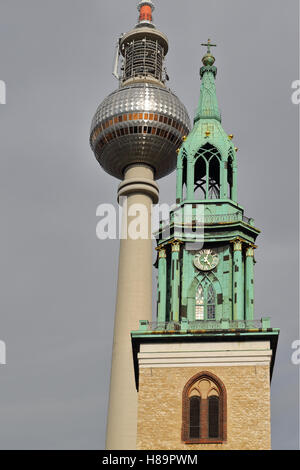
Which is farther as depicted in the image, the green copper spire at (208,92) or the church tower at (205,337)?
the green copper spire at (208,92)

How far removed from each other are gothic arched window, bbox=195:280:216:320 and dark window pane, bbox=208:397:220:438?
21.6ft

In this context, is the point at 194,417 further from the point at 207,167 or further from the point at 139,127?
the point at 139,127

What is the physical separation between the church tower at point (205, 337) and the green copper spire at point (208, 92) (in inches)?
125

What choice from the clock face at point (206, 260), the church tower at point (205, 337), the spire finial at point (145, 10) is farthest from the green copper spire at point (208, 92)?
the spire finial at point (145, 10)

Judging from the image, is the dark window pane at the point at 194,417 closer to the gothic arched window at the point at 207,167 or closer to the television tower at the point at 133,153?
the gothic arched window at the point at 207,167

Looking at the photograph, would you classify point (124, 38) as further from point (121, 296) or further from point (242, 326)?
point (242, 326)

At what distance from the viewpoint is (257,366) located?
169ft

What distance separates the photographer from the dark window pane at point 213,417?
50.1 meters

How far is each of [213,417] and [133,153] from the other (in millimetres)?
58699

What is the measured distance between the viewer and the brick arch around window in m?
49.8

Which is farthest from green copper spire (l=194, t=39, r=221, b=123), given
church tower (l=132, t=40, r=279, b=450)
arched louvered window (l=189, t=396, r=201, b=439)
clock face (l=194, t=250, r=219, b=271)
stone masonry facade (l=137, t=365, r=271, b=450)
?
arched louvered window (l=189, t=396, r=201, b=439)

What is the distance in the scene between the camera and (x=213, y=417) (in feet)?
165

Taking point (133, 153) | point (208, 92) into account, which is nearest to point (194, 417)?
point (208, 92)
